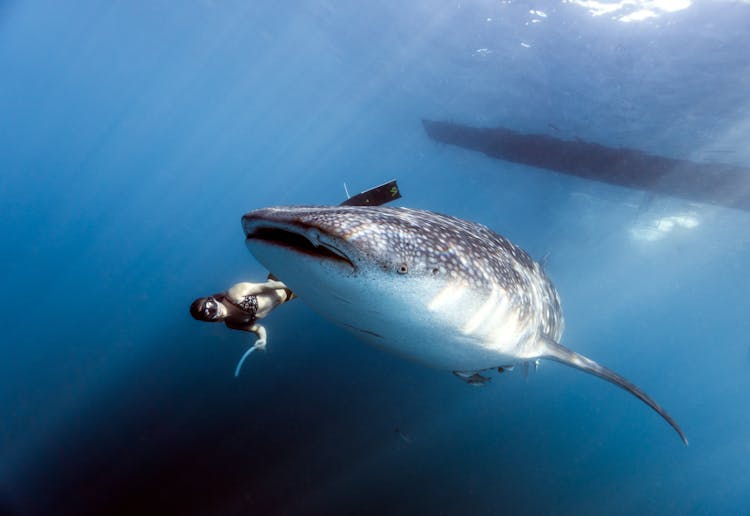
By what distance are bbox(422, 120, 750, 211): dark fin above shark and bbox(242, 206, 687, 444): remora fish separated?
14.3 meters

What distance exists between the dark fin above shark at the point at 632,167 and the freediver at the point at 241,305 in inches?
548

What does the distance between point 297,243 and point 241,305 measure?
2.62 metres

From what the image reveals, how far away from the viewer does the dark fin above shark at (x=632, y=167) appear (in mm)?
14000

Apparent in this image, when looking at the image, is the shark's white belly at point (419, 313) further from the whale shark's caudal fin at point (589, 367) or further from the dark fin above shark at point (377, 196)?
the dark fin above shark at point (377, 196)

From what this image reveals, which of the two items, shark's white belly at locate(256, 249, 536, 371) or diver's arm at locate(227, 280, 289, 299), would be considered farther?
diver's arm at locate(227, 280, 289, 299)

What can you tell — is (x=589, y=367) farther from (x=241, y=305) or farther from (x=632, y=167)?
(x=632, y=167)

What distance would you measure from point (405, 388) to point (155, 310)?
62.6 ft

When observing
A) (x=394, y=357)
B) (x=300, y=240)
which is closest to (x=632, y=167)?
(x=394, y=357)

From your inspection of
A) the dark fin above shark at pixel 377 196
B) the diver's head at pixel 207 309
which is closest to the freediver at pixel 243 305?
the diver's head at pixel 207 309

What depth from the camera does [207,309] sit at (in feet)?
12.3

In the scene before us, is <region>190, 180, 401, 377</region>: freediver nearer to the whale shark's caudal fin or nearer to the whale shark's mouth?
the whale shark's mouth

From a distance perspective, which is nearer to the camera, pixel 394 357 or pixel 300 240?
pixel 300 240

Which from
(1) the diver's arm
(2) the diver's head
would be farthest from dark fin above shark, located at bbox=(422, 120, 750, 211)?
(2) the diver's head

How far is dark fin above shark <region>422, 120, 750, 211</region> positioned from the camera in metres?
14.0
